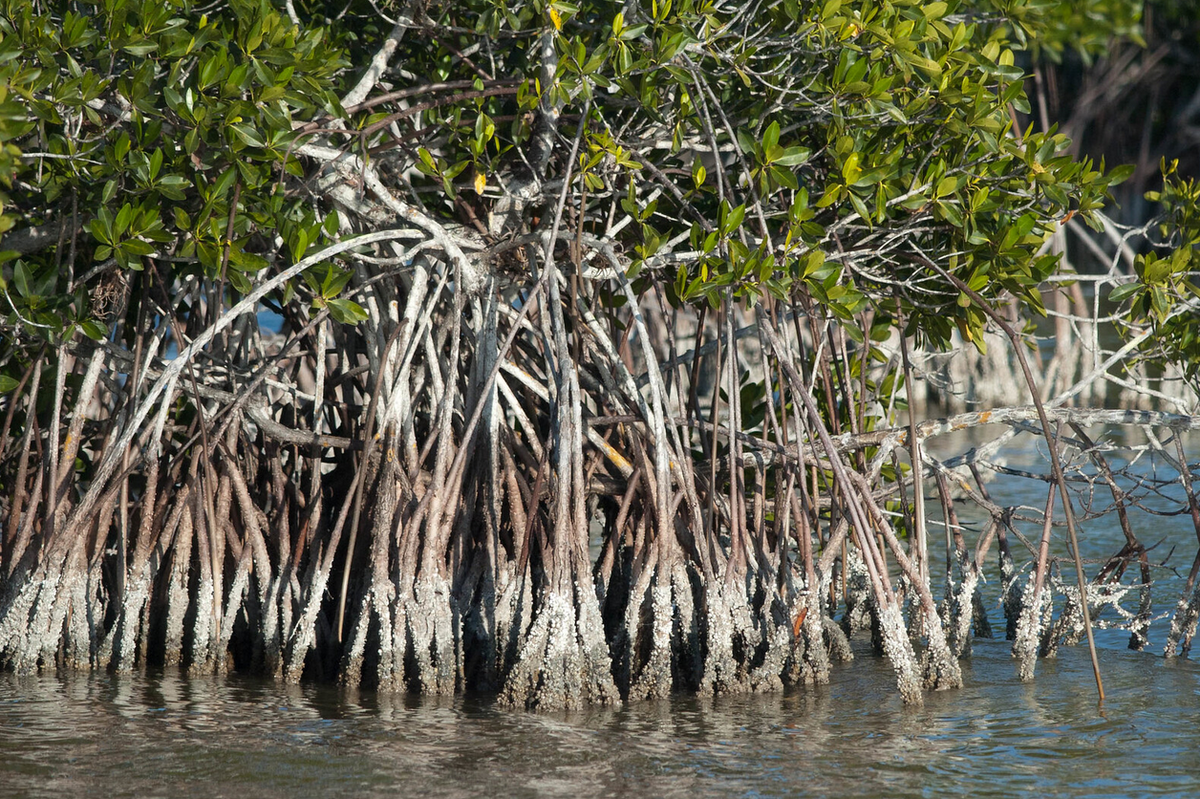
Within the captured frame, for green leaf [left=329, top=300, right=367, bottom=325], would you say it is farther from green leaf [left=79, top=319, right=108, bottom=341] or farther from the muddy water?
the muddy water

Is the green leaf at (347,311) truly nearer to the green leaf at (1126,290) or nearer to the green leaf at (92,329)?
the green leaf at (92,329)

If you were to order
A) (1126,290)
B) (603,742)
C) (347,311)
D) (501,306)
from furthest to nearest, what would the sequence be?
(501,306), (1126,290), (347,311), (603,742)

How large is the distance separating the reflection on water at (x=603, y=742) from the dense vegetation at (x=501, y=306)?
0.19 metres

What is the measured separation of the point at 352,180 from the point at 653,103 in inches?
46.1

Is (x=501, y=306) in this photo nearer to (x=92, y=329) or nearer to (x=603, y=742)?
(x=92, y=329)

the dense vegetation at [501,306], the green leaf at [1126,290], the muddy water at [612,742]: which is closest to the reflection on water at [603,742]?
the muddy water at [612,742]

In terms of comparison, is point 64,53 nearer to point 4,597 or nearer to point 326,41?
point 326,41

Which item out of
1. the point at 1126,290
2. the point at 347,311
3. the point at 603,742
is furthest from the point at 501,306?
A: the point at 1126,290

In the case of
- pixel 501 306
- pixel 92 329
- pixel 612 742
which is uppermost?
pixel 501 306

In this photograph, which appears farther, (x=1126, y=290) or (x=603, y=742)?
(x=1126, y=290)

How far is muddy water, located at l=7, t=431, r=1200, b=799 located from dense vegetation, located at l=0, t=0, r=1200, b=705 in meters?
0.18

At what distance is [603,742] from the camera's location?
4367 mm

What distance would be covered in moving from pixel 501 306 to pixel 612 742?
1797 mm

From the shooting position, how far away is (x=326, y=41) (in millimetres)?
4812
